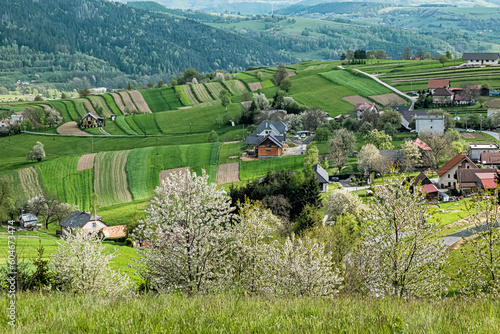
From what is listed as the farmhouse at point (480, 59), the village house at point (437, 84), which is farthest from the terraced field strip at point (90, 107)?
the farmhouse at point (480, 59)

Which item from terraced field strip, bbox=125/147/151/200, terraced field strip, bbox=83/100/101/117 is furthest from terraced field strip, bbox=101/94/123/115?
terraced field strip, bbox=125/147/151/200

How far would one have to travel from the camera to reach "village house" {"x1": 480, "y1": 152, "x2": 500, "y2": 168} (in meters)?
83.2

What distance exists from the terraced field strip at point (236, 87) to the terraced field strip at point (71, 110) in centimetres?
5152

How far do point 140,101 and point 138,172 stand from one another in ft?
263

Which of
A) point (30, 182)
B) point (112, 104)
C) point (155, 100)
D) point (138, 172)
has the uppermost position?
point (155, 100)

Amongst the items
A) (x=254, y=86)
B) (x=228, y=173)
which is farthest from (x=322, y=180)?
(x=254, y=86)

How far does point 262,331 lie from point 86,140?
117900mm

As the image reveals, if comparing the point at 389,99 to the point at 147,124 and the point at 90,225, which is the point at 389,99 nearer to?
the point at 147,124

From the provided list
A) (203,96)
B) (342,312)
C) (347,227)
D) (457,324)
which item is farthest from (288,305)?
(203,96)

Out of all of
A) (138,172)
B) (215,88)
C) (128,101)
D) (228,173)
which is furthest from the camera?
(215,88)

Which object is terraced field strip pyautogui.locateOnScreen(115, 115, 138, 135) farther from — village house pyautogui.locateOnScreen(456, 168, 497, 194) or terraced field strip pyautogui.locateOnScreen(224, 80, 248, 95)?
village house pyautogui.locateOnScreen(456, 168, 497, 194)

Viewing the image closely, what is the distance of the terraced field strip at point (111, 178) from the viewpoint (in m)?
81.9

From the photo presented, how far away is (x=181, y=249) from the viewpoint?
65.5 ft

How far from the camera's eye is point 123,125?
134875 millimetres
